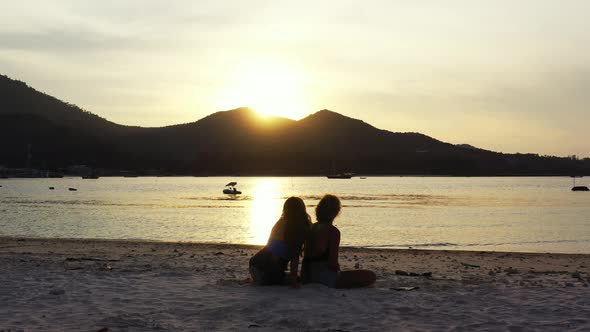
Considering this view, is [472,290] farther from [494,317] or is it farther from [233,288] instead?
[233,288]

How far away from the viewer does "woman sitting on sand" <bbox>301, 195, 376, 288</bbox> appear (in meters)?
10.6

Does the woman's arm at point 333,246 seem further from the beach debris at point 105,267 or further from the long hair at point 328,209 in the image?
the beach debris at point 105,267

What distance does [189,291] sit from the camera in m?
10.7

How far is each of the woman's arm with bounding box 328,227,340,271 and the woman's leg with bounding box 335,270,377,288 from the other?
0.20 m

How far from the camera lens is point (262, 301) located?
9.59m

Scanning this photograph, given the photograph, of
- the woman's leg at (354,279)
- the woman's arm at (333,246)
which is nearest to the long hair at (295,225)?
the woman's arm at (333,246)

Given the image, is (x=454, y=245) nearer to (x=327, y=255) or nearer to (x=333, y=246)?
(x=327, y=255)

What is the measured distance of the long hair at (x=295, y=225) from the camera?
10.5 meters

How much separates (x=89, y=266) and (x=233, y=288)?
5004 mm

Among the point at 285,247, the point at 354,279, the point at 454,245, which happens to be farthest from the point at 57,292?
the point at 454,245

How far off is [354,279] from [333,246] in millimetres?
799

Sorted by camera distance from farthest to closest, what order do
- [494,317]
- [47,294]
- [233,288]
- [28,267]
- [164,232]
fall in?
[164,232] < [28,267] < [233,288] < [47,294] < [494,317]

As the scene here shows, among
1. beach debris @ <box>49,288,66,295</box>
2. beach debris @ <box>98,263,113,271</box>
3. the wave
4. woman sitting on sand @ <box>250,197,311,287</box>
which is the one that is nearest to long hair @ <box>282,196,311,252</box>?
woman sitting on sand @ <box>250,197,311,287</box>

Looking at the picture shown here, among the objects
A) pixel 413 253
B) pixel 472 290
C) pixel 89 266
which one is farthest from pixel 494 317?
pixel 413 253
